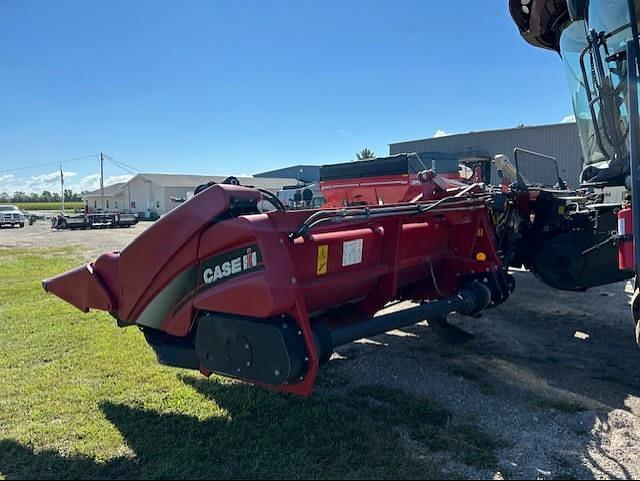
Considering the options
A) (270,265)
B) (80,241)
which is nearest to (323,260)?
(270,265)

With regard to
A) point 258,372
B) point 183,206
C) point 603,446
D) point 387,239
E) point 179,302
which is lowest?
point 603,446

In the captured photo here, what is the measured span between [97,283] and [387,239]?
191 centimetres

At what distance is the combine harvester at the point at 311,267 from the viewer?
Result: 2559mm

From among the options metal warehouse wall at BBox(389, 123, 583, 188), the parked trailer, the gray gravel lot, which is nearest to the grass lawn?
the gray gravel lot

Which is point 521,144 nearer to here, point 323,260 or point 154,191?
point 323,260

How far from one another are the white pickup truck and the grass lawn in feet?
108

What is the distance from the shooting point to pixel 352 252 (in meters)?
3.26

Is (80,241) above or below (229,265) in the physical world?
below

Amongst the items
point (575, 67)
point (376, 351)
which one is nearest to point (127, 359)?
point (376, 351)

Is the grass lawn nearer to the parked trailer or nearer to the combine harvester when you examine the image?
the combine harvester

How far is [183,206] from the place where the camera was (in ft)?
9.29

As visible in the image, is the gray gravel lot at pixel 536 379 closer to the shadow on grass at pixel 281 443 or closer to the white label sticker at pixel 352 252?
the shadow on grass at pixel 281 443

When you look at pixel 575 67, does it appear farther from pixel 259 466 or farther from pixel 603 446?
pixel 259 466

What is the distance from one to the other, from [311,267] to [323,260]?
0.31ft
